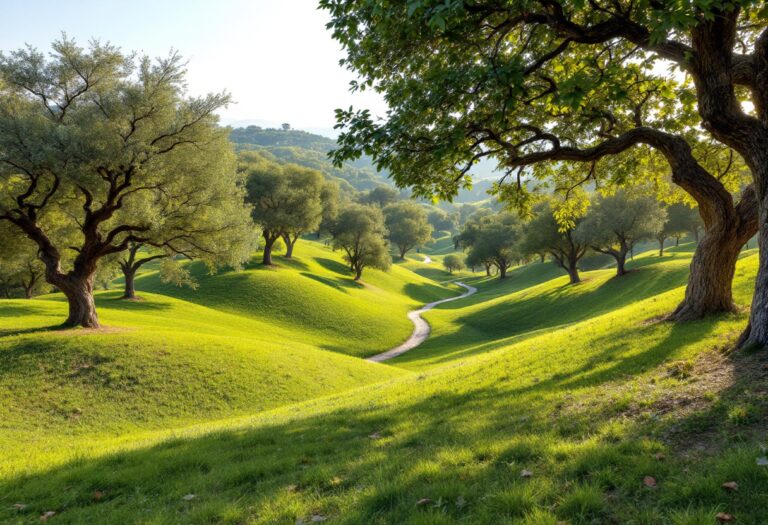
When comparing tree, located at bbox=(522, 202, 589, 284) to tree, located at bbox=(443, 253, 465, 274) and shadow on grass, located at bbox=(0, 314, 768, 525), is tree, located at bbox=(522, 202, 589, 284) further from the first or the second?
tree, located at bbox=(443, 253, 465, 274)

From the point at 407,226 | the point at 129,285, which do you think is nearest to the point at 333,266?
the point at 129,285

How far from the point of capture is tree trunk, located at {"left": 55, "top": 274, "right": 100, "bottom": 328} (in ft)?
80.5

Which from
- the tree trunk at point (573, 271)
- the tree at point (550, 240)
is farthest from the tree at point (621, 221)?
the tree trunk at point (573, 271)

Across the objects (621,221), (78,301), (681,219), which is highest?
(681,219)

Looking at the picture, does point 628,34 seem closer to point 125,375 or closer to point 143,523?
point 143,523

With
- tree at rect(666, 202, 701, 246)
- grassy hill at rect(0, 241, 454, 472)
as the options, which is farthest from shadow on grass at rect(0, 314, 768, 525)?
tree at rect(666, 202, 701, 246)

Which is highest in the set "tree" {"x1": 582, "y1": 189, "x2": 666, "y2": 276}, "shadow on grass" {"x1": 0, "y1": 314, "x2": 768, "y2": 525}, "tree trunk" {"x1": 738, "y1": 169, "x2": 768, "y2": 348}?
"tree" {"x1": 582, "y1": 189, "x2": 666, "y2": 276}

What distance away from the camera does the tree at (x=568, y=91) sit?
31.8ft

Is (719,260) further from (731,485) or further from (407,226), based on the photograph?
(407,226)

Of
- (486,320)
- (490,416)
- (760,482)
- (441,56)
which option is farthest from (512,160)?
(486,320)

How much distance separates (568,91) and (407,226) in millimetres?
121422

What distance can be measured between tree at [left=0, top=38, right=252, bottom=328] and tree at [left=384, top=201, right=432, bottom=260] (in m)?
104

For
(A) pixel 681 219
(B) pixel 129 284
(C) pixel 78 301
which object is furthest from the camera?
(A) pixel 681 219

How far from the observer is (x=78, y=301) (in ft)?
81.6
